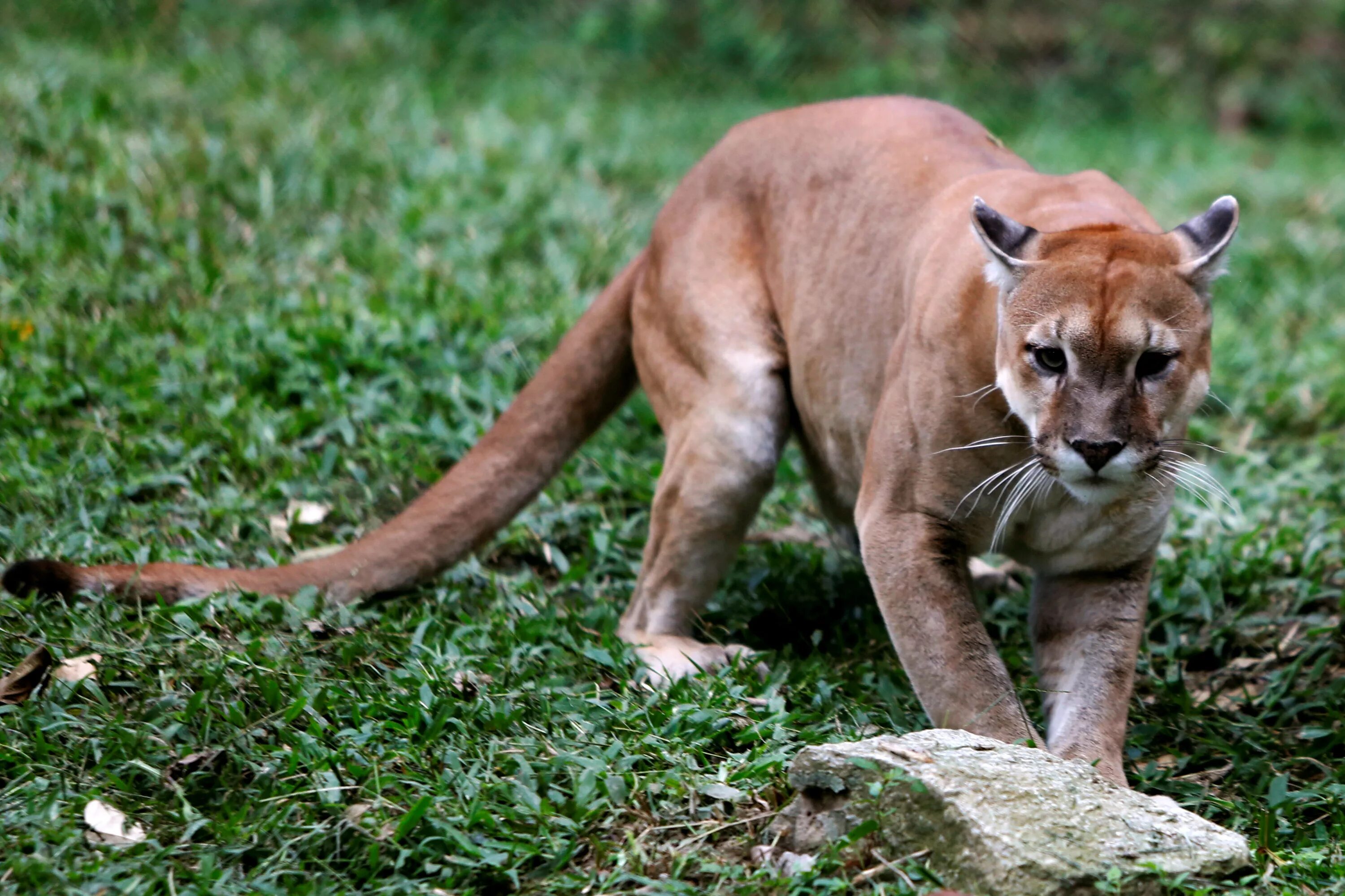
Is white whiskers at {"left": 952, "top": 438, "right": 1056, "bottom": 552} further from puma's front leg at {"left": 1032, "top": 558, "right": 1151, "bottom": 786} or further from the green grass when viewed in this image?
the green grass

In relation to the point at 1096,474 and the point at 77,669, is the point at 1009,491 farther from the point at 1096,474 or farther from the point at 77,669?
the point at 77,669

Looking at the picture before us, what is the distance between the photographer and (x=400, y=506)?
4715 mm

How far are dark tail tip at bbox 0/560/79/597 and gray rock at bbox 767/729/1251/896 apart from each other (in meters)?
1.96

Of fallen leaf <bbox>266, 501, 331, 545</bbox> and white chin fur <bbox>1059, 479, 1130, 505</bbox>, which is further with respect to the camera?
fallen leaf <bbox>266, 501, 331, 545</bbox>

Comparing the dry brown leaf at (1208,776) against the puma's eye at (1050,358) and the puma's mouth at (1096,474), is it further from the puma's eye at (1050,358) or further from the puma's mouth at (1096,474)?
the puma's eye at (1050,358)

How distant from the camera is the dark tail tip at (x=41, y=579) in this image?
143 inches

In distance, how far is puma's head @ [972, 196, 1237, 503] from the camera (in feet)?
10.1

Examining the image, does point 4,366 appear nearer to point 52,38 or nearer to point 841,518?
point 841,518

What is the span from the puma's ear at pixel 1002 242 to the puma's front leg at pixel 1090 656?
0.84 meters

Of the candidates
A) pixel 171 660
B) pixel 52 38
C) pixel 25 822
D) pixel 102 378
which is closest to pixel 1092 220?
pixel 171 660

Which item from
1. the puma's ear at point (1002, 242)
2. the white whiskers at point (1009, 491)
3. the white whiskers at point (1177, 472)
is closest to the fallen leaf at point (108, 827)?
the white whiskers at point (1009, 491)

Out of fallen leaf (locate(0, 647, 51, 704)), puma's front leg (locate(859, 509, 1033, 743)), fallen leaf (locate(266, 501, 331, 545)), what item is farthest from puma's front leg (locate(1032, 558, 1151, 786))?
fallen leaf (locate(0, 647, 51, 704))

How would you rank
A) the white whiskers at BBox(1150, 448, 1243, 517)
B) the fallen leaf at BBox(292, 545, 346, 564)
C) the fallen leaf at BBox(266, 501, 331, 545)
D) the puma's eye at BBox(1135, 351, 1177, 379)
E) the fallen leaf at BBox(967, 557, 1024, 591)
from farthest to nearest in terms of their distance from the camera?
the fallen leaf at BBox(967, 557, 1024, 591) < the fallen leaf at BBox(266, 501, 331, 545) < the fallen leaf at BBox(292, 545, 346, 564) < the white whiskers at BBox(1150, 448, 1243, 517) < the puma's eye at BBox(1135, 351, 1177, 379)

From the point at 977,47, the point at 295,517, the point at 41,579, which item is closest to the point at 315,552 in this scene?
the point at 295,517
